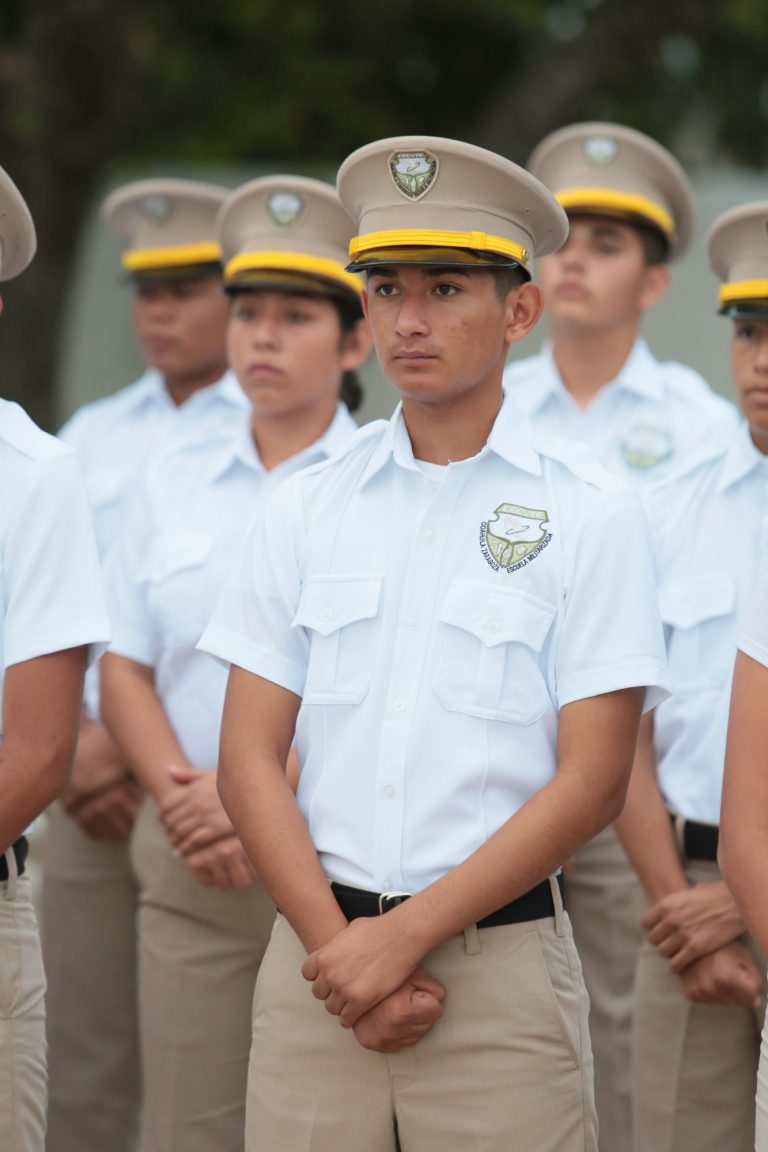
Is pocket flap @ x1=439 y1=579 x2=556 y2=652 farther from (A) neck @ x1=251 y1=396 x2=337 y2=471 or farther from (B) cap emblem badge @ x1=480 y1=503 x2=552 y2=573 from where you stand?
(A) neck @ x1=251 y1=396 x2=337 y2=471

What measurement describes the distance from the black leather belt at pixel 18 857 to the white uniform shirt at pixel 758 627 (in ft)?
4.29

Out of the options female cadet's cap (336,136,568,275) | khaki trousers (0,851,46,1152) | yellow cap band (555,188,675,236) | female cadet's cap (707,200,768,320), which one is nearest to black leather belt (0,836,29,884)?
khaki trousers (0,851,46,1152)

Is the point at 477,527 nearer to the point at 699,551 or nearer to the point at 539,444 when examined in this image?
the point at 539,444

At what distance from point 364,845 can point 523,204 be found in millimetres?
1105

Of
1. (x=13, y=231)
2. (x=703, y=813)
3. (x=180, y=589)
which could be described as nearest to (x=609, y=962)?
(x=703, y=813)

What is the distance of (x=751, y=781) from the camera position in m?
2.69

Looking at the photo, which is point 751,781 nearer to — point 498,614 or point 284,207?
point 498,614

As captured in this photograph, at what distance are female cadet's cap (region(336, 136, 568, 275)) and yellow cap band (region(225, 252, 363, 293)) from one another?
1.04 metres

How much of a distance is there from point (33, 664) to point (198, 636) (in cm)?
102

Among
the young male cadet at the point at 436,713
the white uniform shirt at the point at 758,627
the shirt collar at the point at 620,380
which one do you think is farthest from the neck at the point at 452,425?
the shirt collar at the point at 620,380

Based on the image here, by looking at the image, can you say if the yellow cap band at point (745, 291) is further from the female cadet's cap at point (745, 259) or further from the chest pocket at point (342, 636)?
the chest pocket at point (342, 636)

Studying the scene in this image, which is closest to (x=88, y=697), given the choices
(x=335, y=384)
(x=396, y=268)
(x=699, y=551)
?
(x=335, y=384)

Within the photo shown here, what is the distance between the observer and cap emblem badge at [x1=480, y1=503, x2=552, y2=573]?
9.02 feet

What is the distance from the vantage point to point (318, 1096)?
2668mm
